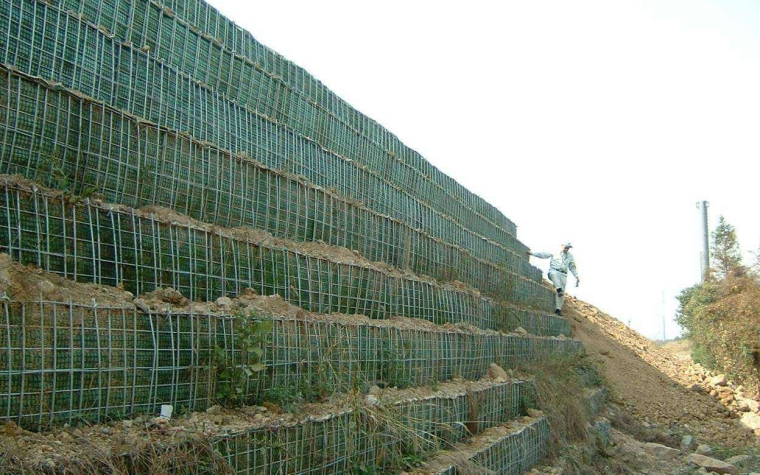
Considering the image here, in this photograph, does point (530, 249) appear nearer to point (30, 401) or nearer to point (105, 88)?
point (105, 88)

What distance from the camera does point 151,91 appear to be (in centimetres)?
579

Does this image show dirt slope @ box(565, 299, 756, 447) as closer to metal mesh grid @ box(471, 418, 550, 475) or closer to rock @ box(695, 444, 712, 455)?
rock @ box(695, 444, 712, 455)

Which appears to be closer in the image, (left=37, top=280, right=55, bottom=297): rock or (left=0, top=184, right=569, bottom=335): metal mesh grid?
(left=37, top=280, right=55, bottom=297): rock

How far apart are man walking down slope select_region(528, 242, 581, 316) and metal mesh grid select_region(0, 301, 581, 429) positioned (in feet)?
40.6

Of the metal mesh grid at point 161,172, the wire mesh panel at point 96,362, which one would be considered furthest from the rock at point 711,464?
the wire mesh panel at point 96,362

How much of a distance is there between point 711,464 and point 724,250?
16884mm

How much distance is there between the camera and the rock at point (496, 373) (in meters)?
10.1

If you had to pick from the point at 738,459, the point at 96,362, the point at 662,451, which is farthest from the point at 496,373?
the point at 96,362

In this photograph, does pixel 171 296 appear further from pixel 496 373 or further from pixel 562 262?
pixel 562 262

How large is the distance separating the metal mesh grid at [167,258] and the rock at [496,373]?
260 cm

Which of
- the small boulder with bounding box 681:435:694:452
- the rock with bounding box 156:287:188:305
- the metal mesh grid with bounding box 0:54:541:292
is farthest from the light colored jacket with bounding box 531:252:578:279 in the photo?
the rock with bounding box 156:287:188:305

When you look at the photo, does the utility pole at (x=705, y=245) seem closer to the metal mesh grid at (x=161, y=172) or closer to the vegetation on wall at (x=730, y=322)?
the vegetation on wall at (x=730, y=322)

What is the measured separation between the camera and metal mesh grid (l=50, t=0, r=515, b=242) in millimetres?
5812

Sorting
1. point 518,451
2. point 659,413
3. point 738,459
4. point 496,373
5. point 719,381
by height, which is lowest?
point 738,459
